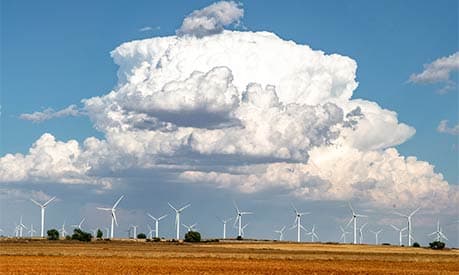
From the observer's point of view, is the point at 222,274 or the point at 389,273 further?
the point at 389,273

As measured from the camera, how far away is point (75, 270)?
8944 centimetres

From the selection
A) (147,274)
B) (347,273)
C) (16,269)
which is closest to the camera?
(147,274)

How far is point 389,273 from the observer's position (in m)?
99.6

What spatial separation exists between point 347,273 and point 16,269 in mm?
41050

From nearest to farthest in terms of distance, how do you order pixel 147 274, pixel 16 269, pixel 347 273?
pixel 147 274 → pixel 16 269 → pixel 347 273

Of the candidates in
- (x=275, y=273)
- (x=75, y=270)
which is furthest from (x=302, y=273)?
(x=75, y=270)

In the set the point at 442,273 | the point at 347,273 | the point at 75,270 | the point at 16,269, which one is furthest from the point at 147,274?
the point at 442,273

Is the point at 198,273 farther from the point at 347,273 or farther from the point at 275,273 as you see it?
the point at 347,273

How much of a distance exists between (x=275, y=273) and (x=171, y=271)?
12585mm

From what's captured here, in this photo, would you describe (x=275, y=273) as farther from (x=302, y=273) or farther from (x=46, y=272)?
(x=46, y=272)

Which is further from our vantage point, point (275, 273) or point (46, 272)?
point (275, 273)

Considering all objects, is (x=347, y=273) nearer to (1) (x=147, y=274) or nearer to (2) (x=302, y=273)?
(2) (x=302, y=273)

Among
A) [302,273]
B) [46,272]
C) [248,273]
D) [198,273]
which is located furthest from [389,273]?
[46,272]

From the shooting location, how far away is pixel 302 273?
3664 inches
